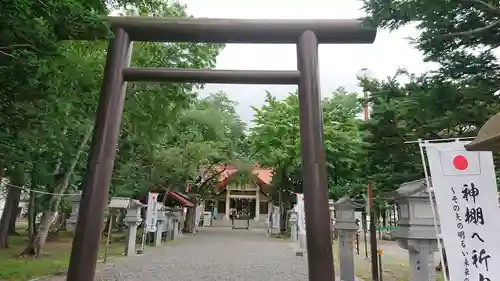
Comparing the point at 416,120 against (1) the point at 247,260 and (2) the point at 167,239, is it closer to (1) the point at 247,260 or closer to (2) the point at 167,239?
(1) the point at 247,260

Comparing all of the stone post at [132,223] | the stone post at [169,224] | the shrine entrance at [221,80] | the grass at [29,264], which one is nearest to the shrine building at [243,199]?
the stone post at [169,224]

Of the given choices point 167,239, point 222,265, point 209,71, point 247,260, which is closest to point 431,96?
point 209,71

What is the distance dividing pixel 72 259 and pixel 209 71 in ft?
11.1

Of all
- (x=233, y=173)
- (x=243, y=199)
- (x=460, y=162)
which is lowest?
(x=460, y=162)

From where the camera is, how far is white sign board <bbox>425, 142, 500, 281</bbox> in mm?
4605

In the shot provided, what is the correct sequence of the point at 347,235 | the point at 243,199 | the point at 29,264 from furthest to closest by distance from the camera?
the point at 243,199, the point at 29,264, the point at 347,235

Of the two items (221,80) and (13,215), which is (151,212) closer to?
(13,215)

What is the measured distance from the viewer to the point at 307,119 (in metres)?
5.55

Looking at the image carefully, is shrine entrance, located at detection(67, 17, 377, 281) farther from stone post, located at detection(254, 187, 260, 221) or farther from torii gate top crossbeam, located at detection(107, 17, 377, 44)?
stone post, located at detection(254, 187, 260, 221)

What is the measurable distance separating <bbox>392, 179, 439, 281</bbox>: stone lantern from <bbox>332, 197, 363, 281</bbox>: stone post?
9.76 feet

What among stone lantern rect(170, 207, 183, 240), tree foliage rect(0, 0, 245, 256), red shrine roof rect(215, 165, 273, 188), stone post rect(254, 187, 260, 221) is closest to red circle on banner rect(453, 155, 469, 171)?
tree foliage rect(0, 0, 245, 256)

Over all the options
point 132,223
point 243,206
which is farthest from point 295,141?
point 243,206

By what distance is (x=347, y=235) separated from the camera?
8.94 m

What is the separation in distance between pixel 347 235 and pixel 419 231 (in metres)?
3.39
